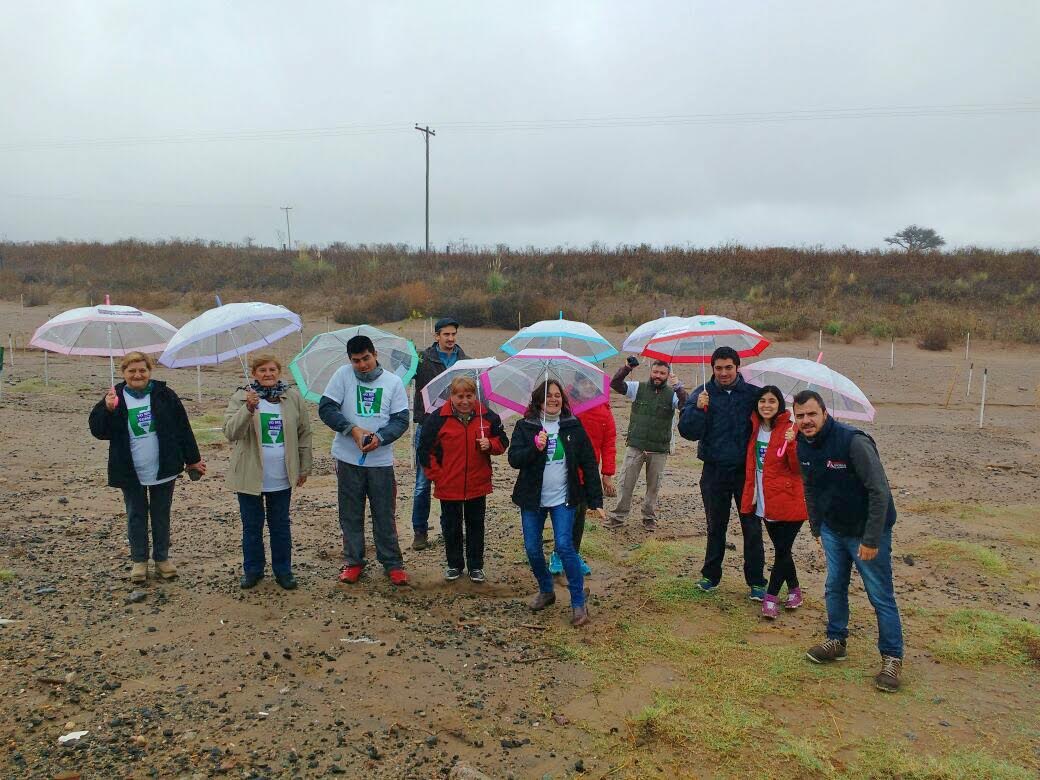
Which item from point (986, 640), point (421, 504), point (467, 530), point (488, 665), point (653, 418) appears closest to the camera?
point (488, 665)

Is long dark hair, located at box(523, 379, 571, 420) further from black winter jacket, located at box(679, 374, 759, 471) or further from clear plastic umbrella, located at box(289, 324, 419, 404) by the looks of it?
clear plastic umbrella, located at box(289, 324, 419, 404)

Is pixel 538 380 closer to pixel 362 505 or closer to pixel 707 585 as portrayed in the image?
pixel 362 505

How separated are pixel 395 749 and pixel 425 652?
1.11 m

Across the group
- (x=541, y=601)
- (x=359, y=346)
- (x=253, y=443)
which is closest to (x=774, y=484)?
(x=541, y=601)

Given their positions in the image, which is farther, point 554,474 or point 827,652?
point 554,474

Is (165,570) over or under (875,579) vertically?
under

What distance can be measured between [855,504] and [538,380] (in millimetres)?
2492

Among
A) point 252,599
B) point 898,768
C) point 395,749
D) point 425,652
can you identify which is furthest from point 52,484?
point 898,768

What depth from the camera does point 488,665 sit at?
16.6 feet

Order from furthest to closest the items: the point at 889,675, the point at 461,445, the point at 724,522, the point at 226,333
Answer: the point at 226,333 < the point at 724,522 < the point at 461,445 < the point at 889,675

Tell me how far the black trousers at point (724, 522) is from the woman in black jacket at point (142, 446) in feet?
12.9

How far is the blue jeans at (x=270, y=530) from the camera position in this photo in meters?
6.00

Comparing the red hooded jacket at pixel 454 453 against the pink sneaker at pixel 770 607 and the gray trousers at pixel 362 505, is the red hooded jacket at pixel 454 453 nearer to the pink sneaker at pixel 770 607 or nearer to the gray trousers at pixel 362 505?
the gray trousers at pixel 362 505

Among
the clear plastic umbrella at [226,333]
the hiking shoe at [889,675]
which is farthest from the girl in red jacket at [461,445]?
the hiking shoe at [889,675]
